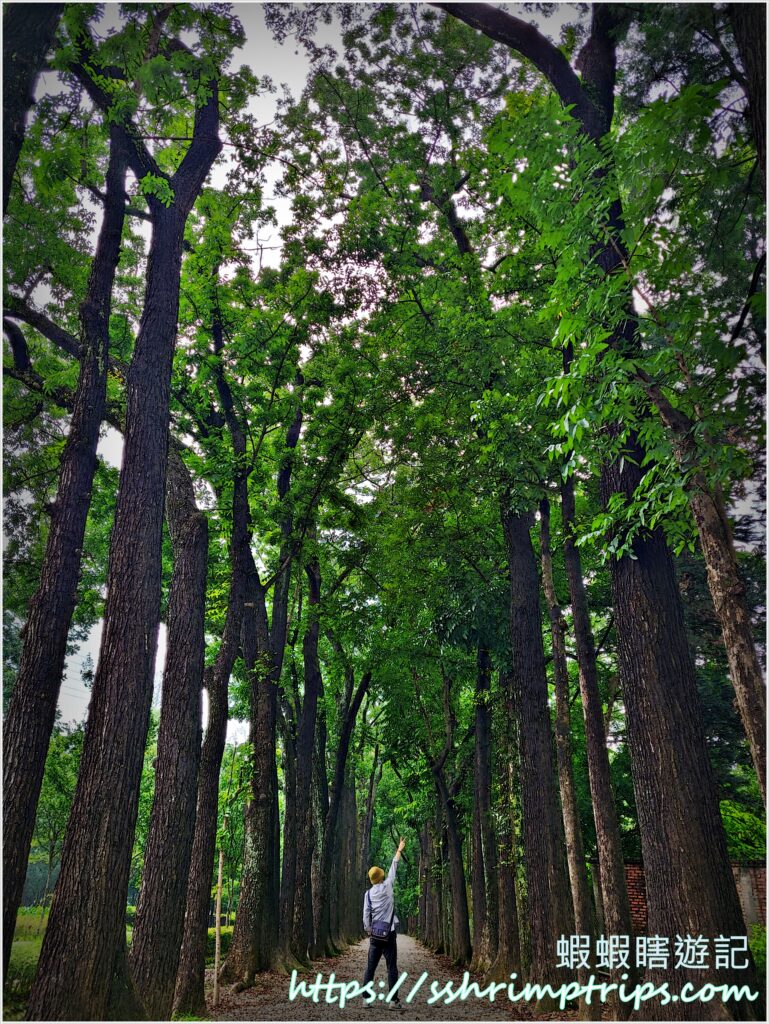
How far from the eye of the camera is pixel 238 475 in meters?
11.0

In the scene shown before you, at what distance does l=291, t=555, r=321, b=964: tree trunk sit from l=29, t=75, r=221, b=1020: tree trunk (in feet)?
27.7

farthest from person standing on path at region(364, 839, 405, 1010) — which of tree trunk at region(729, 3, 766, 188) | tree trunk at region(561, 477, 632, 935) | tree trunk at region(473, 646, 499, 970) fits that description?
tree trunk at region(729, 3, 766, 188)

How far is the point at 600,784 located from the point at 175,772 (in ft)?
17.4

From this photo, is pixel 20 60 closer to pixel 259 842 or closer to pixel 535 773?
pixel 535 773

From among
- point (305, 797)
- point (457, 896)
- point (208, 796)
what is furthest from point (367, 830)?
point (208, 796)

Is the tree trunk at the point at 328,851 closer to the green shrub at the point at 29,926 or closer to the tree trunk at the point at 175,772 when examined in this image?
the green shrub at the point at 29,926

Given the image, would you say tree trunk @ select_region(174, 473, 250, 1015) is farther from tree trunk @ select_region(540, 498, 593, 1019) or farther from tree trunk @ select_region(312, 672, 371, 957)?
tree trunk @ select_region(312, 672, 371, 957)

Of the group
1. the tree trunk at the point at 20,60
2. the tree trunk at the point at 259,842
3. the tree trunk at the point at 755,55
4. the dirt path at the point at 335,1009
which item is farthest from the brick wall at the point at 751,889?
the tree trunk at the point at 20,60

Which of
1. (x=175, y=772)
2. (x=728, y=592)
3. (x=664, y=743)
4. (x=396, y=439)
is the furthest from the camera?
(x=396, y=439)

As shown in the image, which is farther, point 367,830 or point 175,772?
point 367,830

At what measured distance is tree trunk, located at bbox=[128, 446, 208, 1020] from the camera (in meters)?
7.01

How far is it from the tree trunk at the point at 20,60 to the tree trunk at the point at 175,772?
469 cm

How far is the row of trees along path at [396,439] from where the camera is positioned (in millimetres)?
4910

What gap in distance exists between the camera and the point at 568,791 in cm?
875
